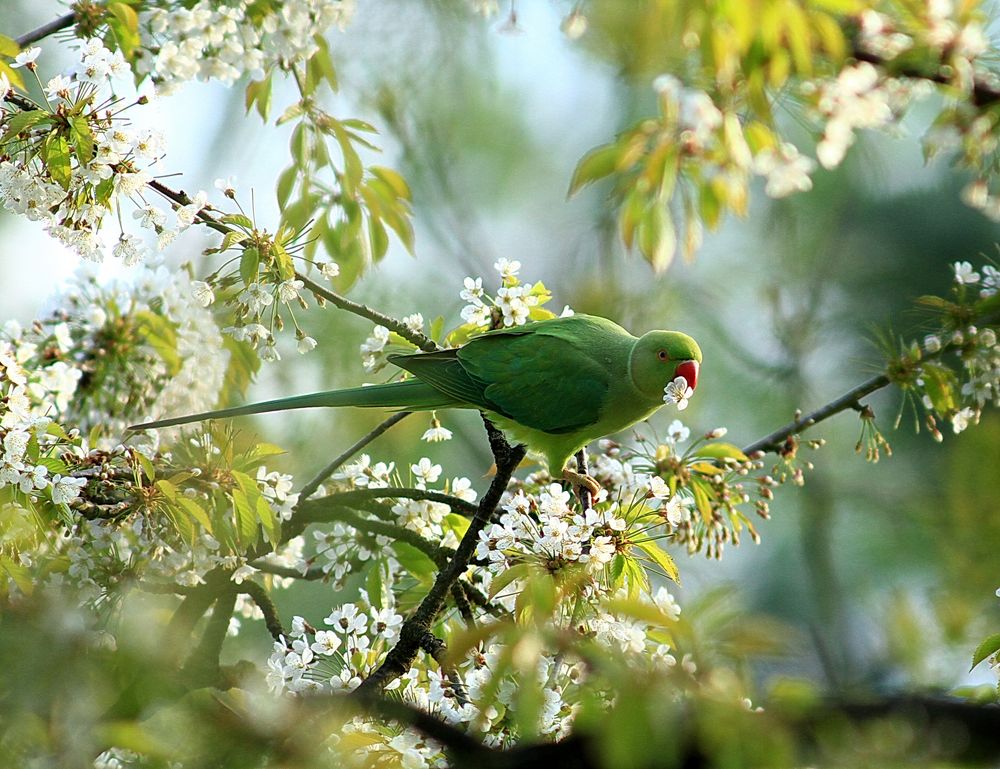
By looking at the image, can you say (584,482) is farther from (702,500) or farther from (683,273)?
(683,273)

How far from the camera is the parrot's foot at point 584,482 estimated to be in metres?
2.20

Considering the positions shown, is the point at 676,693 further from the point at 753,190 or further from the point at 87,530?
the point at 753,190

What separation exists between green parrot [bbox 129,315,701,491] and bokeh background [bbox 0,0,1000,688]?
0.97m

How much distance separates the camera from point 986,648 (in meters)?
1.39

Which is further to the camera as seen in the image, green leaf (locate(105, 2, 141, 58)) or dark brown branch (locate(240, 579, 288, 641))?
dark brown branch (locate(240, 579, 288, 641))

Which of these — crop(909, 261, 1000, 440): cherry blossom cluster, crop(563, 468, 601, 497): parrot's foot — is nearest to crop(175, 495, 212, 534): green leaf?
crop(563, 468, 601, 497): parrot's foot

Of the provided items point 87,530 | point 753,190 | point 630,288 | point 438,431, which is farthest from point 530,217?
point 87,530

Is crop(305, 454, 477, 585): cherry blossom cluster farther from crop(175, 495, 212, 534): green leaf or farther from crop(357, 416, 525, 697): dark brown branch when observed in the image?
crop(175, 495, 212, 534): green leaf

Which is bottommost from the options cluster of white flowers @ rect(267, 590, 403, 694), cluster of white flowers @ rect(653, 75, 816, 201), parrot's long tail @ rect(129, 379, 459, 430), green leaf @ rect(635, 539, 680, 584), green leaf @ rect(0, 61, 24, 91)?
cluster of white flowers @ rect(267, 590, 403, 694)

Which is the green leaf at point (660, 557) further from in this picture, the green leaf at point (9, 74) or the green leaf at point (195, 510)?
the green leaf at point (9, 74)

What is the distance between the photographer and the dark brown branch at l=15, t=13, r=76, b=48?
5.46 ft

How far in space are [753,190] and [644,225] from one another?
5676mm

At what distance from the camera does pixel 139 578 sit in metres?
1.78

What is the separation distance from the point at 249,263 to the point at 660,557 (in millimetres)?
953
